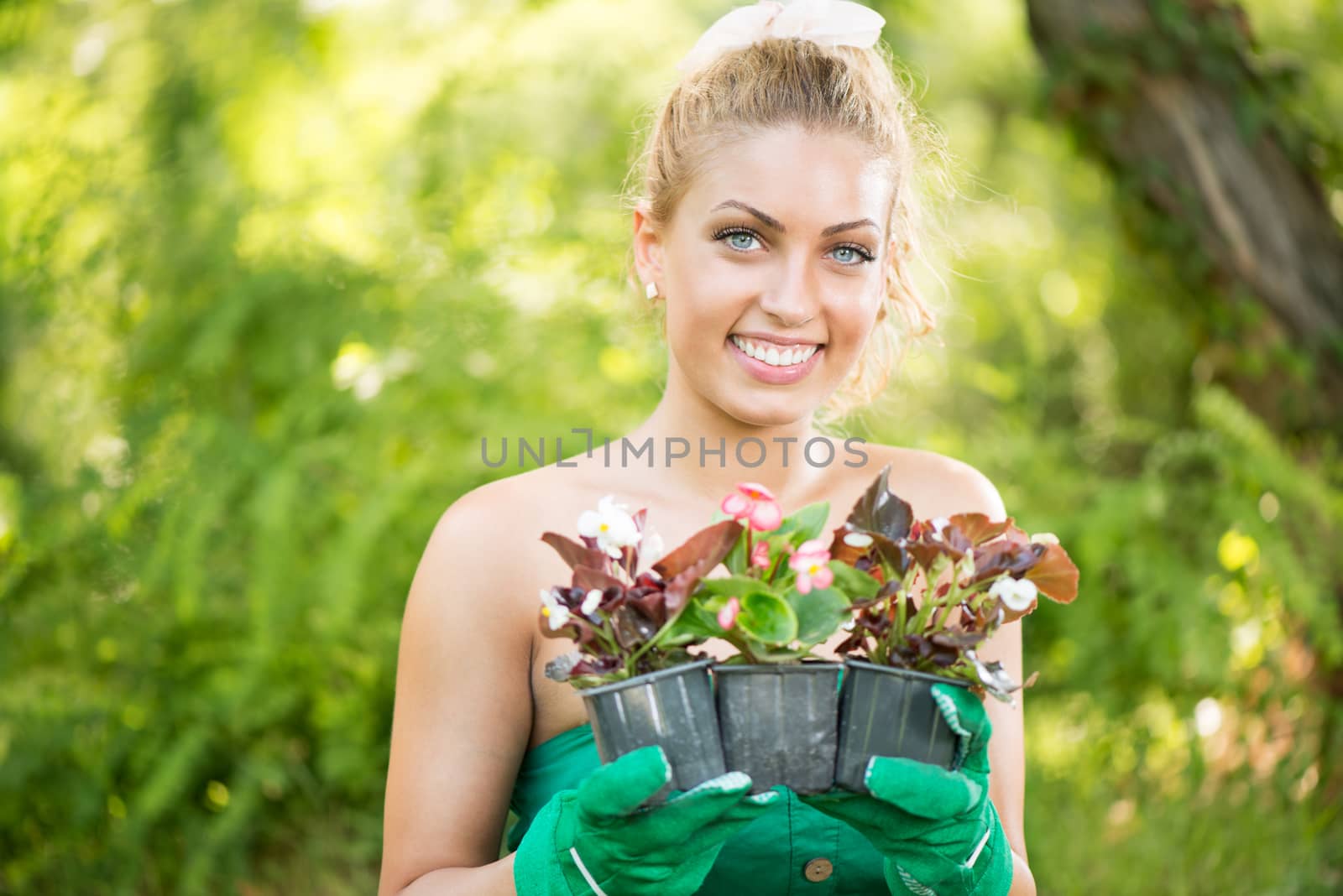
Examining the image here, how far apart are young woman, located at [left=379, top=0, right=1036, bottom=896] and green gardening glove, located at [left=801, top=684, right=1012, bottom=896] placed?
2 centimetres

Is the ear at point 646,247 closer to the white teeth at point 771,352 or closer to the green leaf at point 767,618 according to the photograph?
the white teeth at point 771,352

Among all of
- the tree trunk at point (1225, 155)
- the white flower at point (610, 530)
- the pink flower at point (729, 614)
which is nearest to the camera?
the pink flower at point (729, 614)

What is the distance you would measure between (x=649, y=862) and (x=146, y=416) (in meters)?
2.54

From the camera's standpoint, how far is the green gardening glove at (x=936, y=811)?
1191 millimetres

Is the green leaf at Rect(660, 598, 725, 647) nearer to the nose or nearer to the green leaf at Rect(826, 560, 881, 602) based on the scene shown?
the green leaf at Rect(826, 560, 881, 602)

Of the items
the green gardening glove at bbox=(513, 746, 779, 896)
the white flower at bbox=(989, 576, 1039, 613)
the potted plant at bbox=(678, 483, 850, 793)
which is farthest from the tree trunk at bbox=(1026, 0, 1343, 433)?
the green gardening glove at bbox=(513, 746, 779, 896)

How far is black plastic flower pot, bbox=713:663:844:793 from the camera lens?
1.17 meters

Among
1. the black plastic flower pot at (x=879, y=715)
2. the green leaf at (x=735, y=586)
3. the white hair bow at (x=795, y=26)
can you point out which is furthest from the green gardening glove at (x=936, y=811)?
the white hair bow at (x=795, y=26)

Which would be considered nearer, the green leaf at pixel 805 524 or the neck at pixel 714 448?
the green leaf at pixel 805 524

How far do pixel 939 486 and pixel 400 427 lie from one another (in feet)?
5.62

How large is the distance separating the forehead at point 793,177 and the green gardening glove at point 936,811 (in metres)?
0.67

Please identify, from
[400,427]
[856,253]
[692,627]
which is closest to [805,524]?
[692,627]

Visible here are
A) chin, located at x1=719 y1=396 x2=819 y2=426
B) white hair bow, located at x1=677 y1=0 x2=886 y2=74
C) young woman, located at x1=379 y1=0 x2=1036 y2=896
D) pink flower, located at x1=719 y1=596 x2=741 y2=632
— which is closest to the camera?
pink flower, located at x1=719 y1=596 x2=741 y2=632

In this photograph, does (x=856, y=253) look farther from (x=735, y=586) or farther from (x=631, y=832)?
(x=631, y=832)
